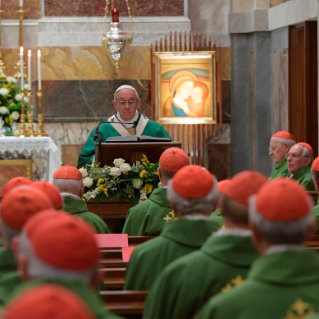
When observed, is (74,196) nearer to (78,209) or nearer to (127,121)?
(78,209)

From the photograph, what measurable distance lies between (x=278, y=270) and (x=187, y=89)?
31.9ft

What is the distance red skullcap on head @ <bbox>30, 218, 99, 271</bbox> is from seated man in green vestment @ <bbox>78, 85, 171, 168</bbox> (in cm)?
638

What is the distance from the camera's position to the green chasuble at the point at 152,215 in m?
5.65

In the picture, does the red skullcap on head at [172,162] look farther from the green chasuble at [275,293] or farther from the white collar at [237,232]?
the green chasuble at [275,293]

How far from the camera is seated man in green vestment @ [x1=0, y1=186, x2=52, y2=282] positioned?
3.03m

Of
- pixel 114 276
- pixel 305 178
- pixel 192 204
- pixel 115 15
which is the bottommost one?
pixel 114 276

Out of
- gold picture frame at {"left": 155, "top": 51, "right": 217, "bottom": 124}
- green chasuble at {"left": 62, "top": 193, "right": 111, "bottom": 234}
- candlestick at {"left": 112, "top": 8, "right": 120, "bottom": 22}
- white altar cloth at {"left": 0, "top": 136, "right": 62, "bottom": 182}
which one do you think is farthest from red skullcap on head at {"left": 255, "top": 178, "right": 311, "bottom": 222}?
candlestick at {"left": 112, "top": 8, "right": 120, "bottom": 22}

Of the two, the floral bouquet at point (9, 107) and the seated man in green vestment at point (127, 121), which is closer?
the seated man in green vestment at point (127, 121)

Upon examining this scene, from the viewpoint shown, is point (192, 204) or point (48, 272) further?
point (192, 204)

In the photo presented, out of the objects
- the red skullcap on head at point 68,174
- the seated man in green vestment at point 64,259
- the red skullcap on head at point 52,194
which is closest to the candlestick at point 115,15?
the red skullcap on head at point 68,174

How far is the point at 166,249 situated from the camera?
3652mm

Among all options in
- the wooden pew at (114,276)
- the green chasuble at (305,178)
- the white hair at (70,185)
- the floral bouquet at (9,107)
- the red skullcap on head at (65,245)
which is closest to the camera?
the red skullcap on head at (65,245)

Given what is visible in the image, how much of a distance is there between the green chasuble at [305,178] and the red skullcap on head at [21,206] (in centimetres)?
475

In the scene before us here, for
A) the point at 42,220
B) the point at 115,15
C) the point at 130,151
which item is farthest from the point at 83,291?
the point at 115,15
